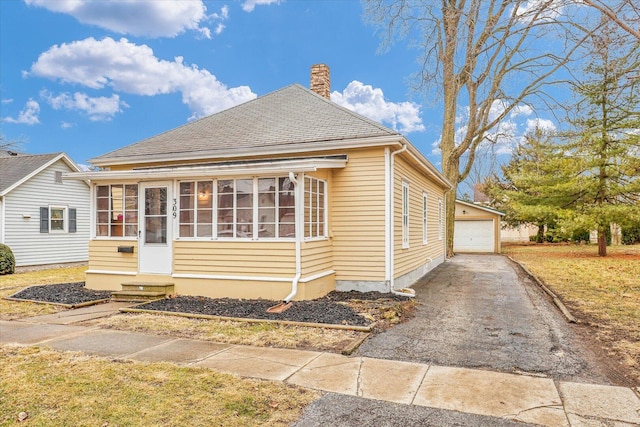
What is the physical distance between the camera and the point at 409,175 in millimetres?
10945

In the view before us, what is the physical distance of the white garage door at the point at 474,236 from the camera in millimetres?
24078

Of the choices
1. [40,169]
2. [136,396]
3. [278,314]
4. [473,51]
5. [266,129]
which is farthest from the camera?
[40,169]

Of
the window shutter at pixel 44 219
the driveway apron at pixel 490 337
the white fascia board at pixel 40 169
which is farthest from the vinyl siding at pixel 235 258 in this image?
the window shutter at pixel 44 219

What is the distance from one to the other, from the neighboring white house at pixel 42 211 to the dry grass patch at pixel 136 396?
14349mm

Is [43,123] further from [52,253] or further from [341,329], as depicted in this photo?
[341,329]

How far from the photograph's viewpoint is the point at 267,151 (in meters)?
9.09

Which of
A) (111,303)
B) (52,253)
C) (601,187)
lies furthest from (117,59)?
(601,187)

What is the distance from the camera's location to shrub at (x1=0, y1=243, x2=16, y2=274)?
48.1 ft

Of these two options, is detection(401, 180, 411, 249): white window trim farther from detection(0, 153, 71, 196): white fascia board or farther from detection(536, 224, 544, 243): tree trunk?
detection(536, 224, 544, 243): tree trunk

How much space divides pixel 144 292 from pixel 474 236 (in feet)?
67.3

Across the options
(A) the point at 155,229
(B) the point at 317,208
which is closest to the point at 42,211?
(A) the point at 155,229

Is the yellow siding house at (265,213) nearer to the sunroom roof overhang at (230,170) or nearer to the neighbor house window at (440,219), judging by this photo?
the sunroom roof overhang at (230,170)

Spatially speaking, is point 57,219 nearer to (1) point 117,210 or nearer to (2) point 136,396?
(1) point 117,210

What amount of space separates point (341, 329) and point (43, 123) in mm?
24735
